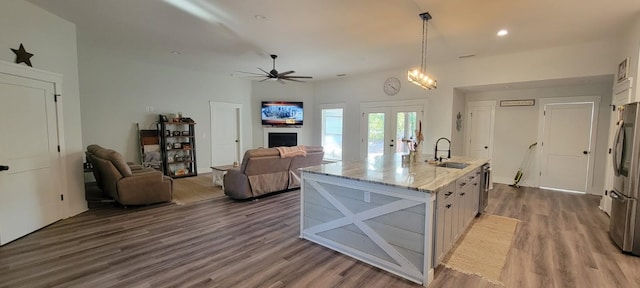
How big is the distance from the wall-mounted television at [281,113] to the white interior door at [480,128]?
4.89 metres

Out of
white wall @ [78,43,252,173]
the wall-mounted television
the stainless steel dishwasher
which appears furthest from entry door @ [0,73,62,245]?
the stainless steel dishwasher

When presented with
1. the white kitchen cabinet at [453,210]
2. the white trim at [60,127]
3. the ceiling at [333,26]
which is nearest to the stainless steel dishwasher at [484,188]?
the white kitchen cabinet at [453,210]

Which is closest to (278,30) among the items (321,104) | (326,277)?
(326,277)

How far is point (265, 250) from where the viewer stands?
3.04m

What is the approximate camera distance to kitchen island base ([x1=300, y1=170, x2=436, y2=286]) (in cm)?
240

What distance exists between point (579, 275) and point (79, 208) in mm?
6265

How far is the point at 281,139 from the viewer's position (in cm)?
905

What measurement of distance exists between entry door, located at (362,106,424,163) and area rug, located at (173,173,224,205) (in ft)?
12.2

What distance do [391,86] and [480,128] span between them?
2.42m

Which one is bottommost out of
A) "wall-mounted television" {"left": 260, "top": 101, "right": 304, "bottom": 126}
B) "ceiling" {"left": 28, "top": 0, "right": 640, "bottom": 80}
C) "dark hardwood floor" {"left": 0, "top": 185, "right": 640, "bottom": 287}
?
"dark hardwood floor" {"left": 0, "top": 185, "right": 640, "bottom": 287}

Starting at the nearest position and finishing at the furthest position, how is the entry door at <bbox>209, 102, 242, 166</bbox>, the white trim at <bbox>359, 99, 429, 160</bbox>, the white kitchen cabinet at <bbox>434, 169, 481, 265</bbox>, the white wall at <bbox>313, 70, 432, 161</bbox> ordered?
1. the white kitchen cabinet at <bbox>434, 169, 481, 265</bbox>
2. the white trim at <bbox>359, 99, 429, 160</bbox>
3. the white wall at <bbox>313, 70, 432, 161</bbox>
4. the entry door at <bbox>209, 102, 242, 166</bbox>

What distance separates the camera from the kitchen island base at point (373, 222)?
2396mm

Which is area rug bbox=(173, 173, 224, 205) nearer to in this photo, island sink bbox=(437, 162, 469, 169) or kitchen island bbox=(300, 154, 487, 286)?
kitchen island bbox=(300, 154, 487, 286)

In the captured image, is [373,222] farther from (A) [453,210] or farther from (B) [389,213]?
(A) [453,210]
